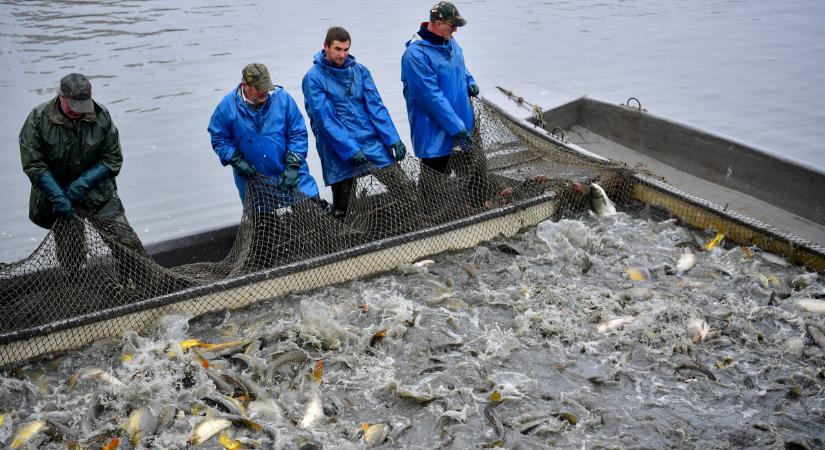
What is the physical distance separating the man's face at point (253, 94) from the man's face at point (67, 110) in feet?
4.48

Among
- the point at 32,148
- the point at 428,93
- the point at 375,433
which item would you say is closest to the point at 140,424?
the point at 375,433

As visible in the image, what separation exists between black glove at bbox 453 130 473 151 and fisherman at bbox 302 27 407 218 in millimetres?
635

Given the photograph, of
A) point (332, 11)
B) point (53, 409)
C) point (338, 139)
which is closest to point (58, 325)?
point (53, 409)

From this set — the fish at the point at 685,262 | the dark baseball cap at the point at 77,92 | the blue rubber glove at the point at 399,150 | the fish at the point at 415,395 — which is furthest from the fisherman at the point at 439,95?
the dark baseball cap at the point at 77,92

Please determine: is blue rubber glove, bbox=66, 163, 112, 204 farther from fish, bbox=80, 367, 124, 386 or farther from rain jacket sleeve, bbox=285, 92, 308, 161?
rain jacket sleeve, bbox=285, 92, 308, 161

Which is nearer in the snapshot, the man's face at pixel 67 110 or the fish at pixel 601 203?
the man's face at pixel 67 110

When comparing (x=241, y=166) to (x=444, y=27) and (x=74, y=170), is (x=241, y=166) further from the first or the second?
(x=444, y=27)

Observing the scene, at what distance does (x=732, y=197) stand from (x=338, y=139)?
4961 millimetres

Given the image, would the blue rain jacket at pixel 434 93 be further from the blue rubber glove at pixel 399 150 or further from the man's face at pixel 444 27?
the blue rubber glove at pixel 399 150

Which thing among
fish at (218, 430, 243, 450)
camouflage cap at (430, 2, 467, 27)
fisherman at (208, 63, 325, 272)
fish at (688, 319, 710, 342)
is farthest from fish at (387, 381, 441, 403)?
camouflage cap at (430, 2, 467, 27)

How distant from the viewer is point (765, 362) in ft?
18.1

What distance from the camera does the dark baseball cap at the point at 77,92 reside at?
218 inches

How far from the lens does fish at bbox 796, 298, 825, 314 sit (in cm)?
605

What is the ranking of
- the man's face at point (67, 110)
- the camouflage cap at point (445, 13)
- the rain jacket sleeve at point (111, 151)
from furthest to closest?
1. the camouflage cap at point (445, 13)
2. the rain jacket sleeve at point (111, 151)
3. the man's face at point (67, 110)
